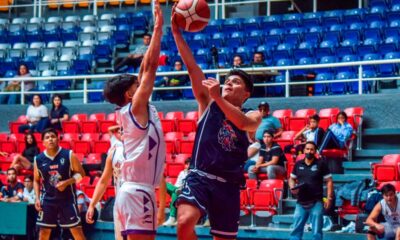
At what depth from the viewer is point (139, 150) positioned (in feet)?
22.5

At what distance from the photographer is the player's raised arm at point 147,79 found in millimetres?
6672

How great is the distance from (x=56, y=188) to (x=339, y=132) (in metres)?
5.19

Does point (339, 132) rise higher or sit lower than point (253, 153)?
higher

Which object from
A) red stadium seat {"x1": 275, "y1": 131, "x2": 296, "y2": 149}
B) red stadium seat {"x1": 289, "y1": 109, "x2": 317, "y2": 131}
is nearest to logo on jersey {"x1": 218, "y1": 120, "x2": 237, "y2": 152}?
red stadium seat {"x1": 275, "y1": 131, "x2": 296, "y2": 149}

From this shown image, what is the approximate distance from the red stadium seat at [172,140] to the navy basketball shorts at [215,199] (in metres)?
9.34

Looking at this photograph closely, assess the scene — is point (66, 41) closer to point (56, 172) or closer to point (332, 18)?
point (332, 18)

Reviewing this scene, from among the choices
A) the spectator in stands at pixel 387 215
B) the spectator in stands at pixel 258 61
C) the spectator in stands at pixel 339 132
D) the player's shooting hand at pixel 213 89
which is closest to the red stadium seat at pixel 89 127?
the spectator in stands at pixel 258 61

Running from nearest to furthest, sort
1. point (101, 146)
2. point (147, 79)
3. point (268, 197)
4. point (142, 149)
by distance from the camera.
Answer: point (147, 79) → point (142, 149) → point (268, 197) → point (101, 146)

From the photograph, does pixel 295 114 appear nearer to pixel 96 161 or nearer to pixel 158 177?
pixel 96 161

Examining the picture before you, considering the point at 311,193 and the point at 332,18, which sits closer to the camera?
the point at 311,193

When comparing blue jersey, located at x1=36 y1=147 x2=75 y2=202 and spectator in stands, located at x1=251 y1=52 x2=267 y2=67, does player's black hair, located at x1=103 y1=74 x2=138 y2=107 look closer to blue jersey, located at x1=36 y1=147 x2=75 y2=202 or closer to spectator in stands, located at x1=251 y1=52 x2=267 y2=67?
blue jersey, located at x1=36 y1=147 x2=75 y2=202

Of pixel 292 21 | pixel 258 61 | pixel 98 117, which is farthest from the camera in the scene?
pixel 292 21

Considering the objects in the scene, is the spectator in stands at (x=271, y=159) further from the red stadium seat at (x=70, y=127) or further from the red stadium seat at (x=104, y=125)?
the red stadium seat at (x=70, y=127)

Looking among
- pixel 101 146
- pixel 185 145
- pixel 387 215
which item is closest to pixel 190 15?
pixel 387 215
